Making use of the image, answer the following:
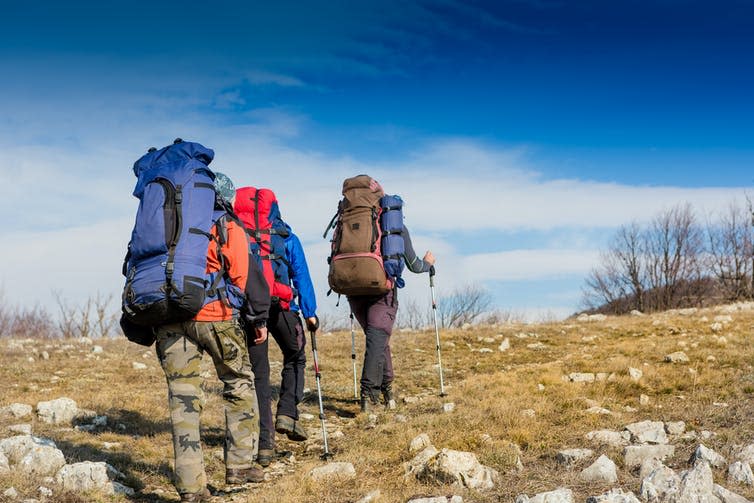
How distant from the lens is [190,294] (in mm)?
4676

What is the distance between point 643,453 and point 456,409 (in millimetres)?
2588

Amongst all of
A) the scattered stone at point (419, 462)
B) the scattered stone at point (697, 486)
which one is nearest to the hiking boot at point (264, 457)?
the scattered stone at point (419, 462)

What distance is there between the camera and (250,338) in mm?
6004

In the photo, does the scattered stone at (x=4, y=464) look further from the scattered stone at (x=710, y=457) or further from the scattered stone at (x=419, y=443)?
the scattered stone at (x=710, y=457)

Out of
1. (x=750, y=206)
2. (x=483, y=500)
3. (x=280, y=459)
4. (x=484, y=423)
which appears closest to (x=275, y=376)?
(x=280, y=459)

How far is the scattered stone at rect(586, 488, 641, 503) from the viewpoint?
3793 mm

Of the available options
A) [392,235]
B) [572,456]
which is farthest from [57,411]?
[572,456]

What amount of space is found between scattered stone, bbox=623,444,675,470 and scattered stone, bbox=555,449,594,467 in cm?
29

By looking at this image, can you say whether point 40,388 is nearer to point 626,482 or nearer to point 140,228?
point 140,228

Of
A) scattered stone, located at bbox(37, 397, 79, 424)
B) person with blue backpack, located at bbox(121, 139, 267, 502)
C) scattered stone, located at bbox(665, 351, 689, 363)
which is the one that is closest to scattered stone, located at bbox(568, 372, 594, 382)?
scattered stone, located at bbox(665, 351, 689, 363)

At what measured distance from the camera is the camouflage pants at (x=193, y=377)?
4.85 m

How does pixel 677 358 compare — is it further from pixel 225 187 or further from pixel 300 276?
pixel 225 187

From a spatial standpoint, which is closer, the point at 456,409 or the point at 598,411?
the point at 598,411

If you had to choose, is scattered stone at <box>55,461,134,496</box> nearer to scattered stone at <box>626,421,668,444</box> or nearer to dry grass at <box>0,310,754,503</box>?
dry grass at <box>0,310,754,503</box>
